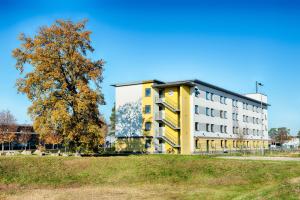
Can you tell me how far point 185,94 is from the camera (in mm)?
56844

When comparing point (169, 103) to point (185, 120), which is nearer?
point (185, 120)

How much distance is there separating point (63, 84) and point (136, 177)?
688 inches

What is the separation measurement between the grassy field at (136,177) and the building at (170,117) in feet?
77.4

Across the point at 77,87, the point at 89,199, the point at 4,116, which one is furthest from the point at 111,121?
the point at 89,199

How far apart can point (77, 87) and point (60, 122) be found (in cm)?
450

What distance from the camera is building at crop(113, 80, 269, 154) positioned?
56438mm

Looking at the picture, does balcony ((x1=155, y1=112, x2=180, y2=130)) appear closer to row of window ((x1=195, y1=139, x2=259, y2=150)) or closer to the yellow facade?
the yellow facade

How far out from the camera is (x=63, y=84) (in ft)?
131

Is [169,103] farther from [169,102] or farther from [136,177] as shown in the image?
[136,177]

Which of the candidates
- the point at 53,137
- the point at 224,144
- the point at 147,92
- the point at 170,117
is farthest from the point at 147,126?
the point at 53,137

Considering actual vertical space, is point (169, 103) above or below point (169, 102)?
below

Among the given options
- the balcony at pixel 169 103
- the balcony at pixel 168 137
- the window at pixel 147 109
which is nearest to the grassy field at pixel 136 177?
the balcony at pixel 168 137

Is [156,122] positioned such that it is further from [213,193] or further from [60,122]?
[213,193]

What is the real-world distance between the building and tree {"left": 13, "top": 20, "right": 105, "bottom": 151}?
55.8 feet
